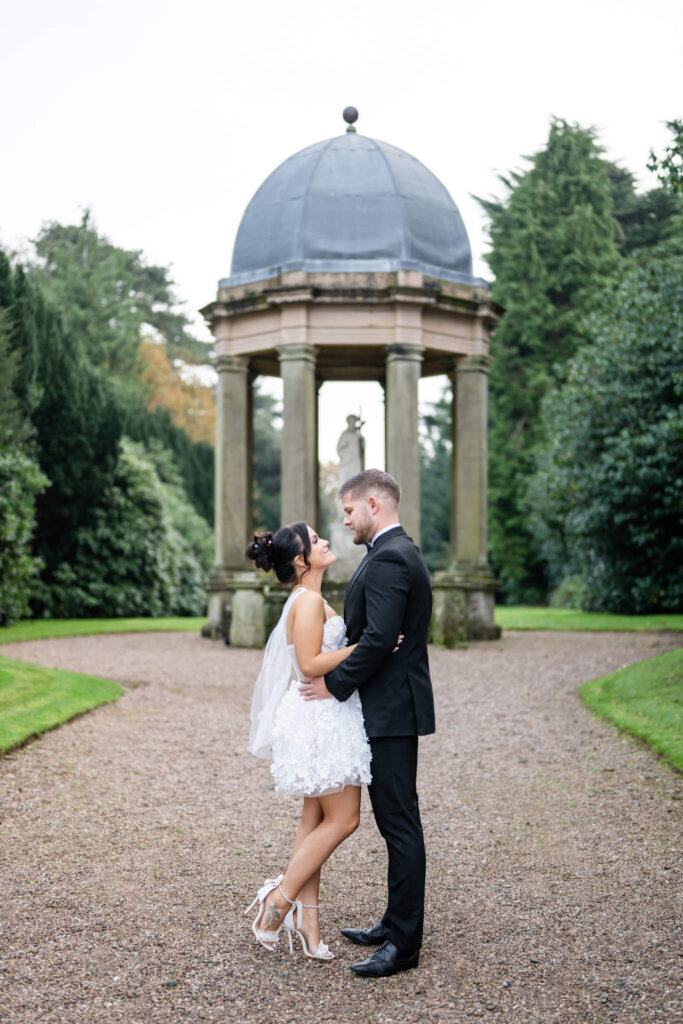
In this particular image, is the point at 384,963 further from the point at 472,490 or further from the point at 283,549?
the point at 472,490

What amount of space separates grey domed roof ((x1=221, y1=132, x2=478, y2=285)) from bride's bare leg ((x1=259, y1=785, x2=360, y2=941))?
13108 millimetres

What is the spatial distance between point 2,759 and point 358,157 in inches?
504

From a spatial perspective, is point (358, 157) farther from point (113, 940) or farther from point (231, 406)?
point (113, 940)

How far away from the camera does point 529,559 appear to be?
125 feet

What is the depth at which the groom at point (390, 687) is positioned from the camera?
158 inches

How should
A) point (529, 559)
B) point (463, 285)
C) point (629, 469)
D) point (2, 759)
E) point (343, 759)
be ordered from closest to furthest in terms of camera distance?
1. point (343, 759)
2. point (2, 759)
3. point (463, 285)
4. point (629, 469)
5. point (529, 559)

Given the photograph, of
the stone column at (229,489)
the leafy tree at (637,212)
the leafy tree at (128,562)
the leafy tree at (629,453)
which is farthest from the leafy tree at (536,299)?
the stone column at (229,489)

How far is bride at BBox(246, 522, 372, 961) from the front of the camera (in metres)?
4.12

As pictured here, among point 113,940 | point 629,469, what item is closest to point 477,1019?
point 113,940

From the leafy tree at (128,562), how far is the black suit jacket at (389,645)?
64.1 feet

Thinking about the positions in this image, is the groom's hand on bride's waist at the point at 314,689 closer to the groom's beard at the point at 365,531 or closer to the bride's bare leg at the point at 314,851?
the bride's bare leg at the point at 314,851

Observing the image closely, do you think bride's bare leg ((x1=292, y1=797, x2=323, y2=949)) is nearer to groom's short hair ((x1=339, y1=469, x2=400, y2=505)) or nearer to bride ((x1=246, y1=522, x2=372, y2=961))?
bride ((x1=246, y1=522, x2=372, y2=961))

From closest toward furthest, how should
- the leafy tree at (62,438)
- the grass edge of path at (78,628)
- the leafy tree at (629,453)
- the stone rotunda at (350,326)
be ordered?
the stone rotunda at (350,326), the grass edge of path at (78,628), the leafy tree at (629,453), the leafy tree at (62,438)

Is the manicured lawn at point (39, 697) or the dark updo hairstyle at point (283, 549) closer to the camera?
the dark updo hairstyle at point (283, 549)
